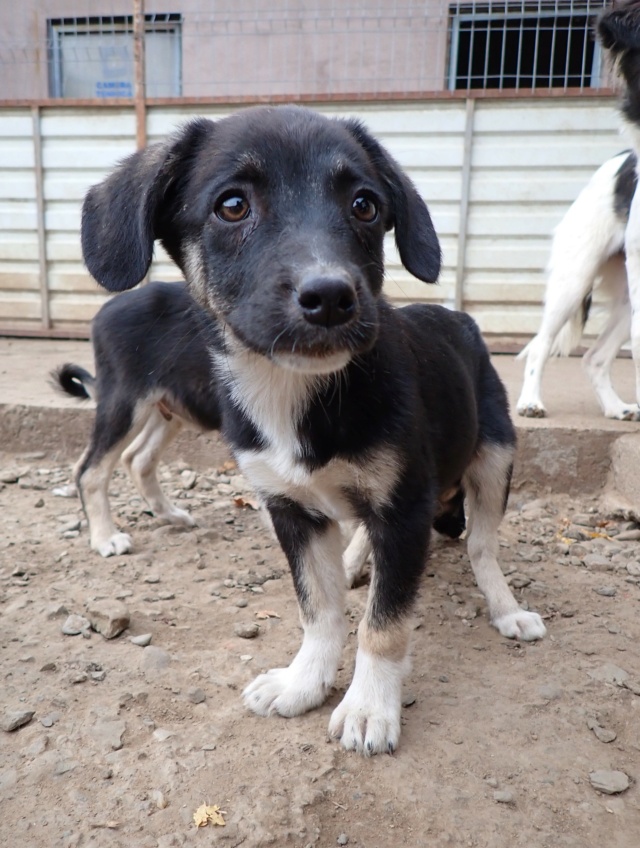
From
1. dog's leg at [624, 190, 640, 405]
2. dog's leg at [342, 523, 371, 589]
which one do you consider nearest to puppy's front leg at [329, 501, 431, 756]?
dog's leg at [342, 523, 371, 589]

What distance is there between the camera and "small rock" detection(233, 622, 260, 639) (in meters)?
3.01

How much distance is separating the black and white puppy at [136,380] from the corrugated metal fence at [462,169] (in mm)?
4190

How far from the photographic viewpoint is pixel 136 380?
4.13 metres

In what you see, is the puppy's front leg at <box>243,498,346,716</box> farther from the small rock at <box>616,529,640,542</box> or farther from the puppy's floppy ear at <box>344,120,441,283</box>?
the small rock at <box>616,529,640,542</box>

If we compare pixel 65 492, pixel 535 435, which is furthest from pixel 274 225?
pixel 65 492

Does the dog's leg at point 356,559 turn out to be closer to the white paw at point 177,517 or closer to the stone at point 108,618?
the stone at point 108,618

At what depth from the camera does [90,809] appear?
2.03 m

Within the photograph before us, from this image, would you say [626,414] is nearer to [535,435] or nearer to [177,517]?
[535,435]

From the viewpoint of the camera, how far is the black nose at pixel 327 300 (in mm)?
1885

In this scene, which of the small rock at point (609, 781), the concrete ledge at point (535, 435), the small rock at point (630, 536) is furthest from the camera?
the concrete ledge at point (535, 435)

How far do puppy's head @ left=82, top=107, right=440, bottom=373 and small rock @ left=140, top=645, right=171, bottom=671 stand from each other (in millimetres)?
1238

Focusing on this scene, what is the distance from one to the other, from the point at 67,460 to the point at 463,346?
3251 mm

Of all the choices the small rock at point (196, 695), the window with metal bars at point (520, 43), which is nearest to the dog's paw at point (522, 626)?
the small rock at point (196, 695)

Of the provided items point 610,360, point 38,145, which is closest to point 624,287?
point 610,360
